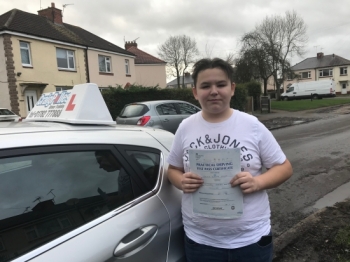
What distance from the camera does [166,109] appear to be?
963cm

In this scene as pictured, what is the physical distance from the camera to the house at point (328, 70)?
56938mm

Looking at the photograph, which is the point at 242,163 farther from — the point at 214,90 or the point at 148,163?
the point at 148,163

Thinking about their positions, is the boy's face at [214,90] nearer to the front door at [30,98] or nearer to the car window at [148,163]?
the car window at [148,163]

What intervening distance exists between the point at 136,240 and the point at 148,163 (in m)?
0.50

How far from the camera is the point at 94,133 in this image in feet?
5.44

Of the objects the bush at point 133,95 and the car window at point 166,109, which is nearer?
the car window at point 166,109

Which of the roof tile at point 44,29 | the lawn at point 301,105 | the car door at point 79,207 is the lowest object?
the lawn at point 301,105

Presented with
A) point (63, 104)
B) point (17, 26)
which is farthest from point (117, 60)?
point (63, 104)

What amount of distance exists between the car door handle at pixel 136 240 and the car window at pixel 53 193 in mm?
174

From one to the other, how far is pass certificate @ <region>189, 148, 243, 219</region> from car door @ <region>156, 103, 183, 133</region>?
25.3ft

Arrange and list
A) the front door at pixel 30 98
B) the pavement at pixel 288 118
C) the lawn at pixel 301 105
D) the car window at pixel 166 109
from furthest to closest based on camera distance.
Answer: the lawn at pixel 301 105 < the front door at pixel 30 98 < the pavement at pixel 288 118 < the car window at pixel 166 109

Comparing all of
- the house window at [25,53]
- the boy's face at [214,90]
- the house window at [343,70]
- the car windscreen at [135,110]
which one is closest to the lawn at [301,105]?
the car windscreen at [135,110]

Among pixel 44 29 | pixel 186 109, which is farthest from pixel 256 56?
pixel 186 109

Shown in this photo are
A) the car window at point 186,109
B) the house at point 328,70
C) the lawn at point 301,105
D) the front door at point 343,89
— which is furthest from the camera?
the front door at point 343,89
